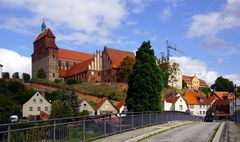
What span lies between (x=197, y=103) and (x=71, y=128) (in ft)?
329

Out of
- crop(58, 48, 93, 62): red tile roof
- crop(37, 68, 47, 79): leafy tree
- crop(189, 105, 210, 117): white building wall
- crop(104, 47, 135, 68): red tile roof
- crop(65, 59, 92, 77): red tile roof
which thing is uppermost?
crop(58, 48, 93, 62): red tile roof

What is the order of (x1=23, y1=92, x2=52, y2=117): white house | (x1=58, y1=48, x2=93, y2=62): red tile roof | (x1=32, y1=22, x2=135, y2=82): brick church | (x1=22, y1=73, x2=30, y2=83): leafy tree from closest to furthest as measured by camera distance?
(x1=23, y1=92, x2=52, y2=117): white house
(x1=22, y1=73, x2=30, y2=83): leafy tree
(x1=32, y1=22, x2=135, y2=82): brick church
(x1=58, y1=48, x2=93, y2=62): red tile roof

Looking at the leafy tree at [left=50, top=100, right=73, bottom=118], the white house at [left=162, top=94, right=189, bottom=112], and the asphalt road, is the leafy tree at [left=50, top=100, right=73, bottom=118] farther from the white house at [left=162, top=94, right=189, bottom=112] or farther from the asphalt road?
the asphalt road

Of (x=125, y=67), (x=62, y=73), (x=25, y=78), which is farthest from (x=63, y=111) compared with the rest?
(x=62, y=73)

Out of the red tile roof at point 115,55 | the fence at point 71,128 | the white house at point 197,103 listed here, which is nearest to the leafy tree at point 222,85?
the white house at point 197,103

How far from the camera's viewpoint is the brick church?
13112cm

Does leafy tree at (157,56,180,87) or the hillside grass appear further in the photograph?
leafy tree at (157,56,180,87)

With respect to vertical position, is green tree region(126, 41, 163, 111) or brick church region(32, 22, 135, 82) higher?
brick church region(32, 22, 135, 82)

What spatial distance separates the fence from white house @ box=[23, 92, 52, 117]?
239 ft

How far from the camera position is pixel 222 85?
157250mm

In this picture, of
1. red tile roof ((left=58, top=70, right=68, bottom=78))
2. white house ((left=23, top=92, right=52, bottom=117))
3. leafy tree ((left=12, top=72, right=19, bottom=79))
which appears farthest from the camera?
red tile roof ((left=58, top=70, right=68, bottom=78))

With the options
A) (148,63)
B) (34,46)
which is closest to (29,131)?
(148,63)

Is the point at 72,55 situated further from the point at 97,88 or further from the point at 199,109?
the point at 199,109

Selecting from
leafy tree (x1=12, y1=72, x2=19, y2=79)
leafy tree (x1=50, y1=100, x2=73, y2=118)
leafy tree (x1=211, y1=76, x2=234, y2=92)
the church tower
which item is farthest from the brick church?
leafy tree (x1=50, y1=100, x2=73, y2=118)
